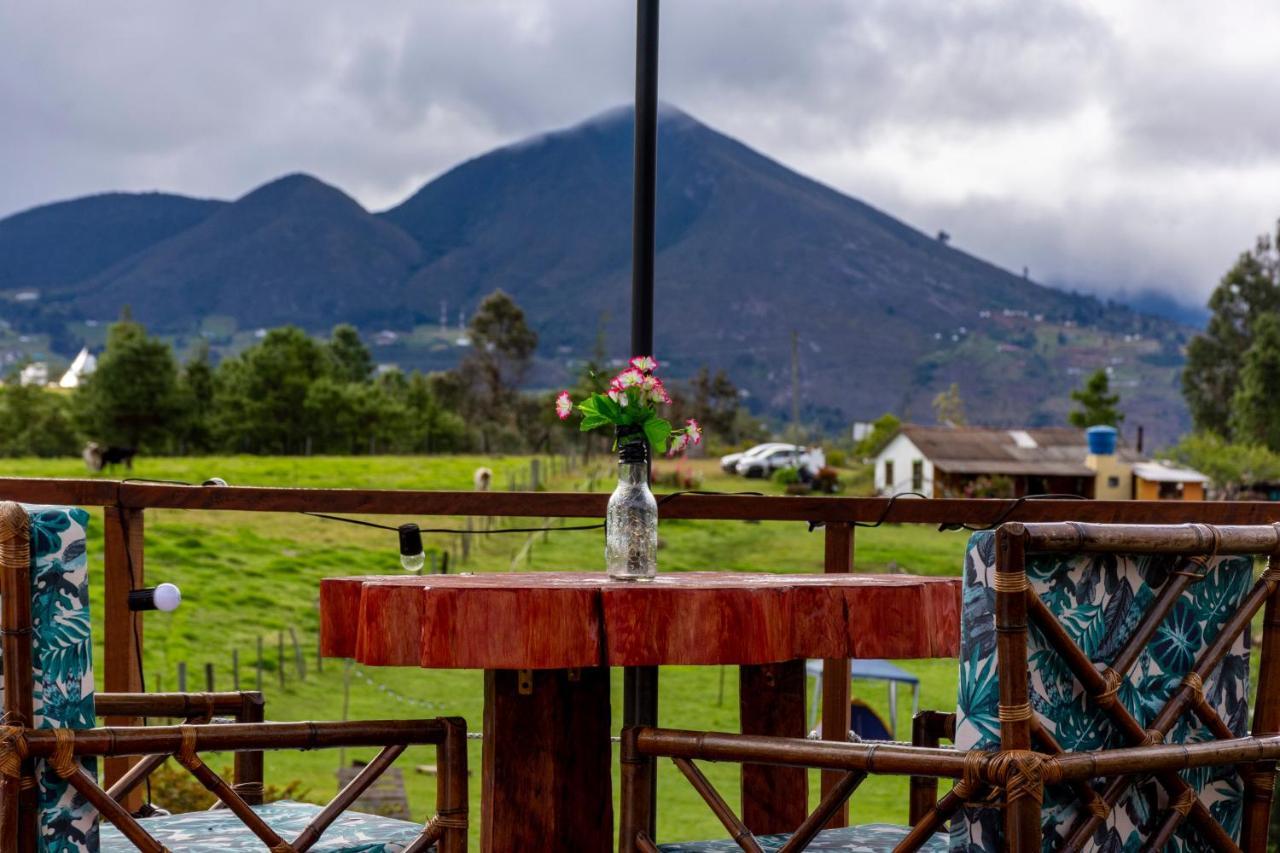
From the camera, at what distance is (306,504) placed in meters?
2.79

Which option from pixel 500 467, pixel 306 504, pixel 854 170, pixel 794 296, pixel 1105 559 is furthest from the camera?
pixel 854 170

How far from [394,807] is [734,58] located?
114095mm

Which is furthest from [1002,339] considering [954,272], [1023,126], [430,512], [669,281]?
[430,512]

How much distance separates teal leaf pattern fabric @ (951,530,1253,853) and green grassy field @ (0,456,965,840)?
20.7 meters

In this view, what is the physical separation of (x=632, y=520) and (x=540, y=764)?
399 mm

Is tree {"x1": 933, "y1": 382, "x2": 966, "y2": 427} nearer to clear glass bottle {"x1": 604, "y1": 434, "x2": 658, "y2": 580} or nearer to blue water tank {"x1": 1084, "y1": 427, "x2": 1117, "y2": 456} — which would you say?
blue water tank {"x1": 1084, "y1": 427, "x2": 1117, "y2": 456}

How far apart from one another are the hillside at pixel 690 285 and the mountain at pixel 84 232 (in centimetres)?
205

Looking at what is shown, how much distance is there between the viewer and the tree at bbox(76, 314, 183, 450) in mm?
52469

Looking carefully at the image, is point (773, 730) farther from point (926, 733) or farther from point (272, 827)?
point (272, 827)

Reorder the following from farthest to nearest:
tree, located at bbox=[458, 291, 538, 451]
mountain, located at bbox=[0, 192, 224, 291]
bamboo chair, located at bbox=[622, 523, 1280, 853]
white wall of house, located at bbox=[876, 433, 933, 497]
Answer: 1. mountain, located at bbox=[0, 192, 224, 291]
2. tree, located at bbox=[458, 291, 538, 451]
3. white wall of house, located at bbox=[876, 433, 933, 497]
4. bamboo chair, located at bbox=[622, 523, 1280, 853]

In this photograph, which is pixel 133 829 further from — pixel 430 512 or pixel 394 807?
pixel 394 807

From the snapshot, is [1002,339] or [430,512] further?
[1002,339]

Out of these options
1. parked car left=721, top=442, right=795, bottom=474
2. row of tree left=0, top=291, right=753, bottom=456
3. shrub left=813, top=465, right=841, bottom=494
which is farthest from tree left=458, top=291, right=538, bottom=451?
shrub left=813, top=465, right=841, bottom=494

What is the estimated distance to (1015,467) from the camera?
5347 centimetres
